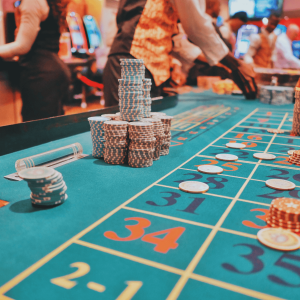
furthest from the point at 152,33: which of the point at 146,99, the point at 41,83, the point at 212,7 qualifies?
the point at 212,7

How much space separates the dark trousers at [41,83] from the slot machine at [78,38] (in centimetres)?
545

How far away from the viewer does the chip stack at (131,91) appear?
7.72 ft

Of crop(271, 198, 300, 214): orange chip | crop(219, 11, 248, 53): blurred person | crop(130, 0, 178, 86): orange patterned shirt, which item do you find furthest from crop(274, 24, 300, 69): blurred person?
crop(271, 198, 300, 214): orange chip

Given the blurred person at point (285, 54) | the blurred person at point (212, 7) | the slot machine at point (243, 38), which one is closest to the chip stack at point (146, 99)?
the blurred person at point (212, 7)

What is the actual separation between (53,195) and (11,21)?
242 cm

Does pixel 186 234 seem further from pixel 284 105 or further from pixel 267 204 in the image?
pixel 284 105

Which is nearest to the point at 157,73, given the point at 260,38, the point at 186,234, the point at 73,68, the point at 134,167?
the point at 134,167

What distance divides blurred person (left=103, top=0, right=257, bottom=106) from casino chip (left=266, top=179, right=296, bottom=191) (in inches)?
90.4

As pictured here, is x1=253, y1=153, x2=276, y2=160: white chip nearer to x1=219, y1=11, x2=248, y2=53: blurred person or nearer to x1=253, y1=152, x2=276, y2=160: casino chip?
x1=253, y1=152, x2=276, y2=160: casino chip

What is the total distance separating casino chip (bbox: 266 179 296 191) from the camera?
184 centimetres

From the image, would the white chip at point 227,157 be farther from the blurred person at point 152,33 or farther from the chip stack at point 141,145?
the blurred person at point 152,33

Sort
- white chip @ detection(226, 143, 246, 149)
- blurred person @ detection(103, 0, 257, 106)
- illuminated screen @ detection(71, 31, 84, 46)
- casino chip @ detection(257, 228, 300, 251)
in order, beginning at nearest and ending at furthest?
casino chip @ detection(257, 228, 300, 251) → white chip @ detection(226, 143, 246, 149) → blurred person @ detection(103, 0, 257, 106) → illuminated screen @ detection(71, 31, 84, 46)

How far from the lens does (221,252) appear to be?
1196mm

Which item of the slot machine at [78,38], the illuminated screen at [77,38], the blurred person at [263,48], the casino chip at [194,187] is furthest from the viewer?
the blurred person at [263,48]
